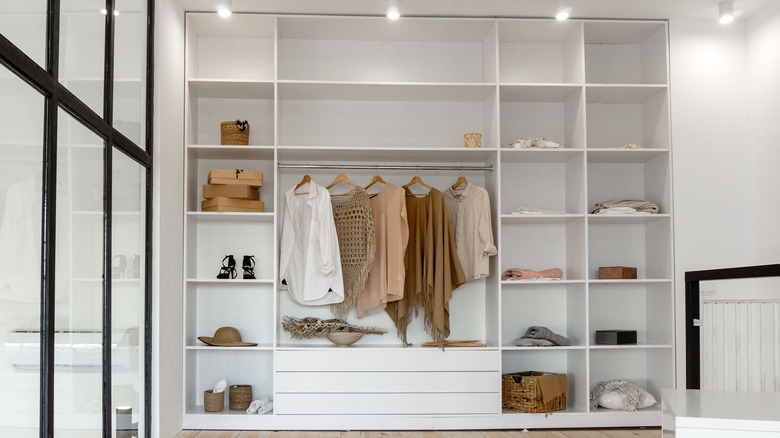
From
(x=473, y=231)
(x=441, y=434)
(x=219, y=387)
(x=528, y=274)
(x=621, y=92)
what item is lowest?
(x=441, y=434)

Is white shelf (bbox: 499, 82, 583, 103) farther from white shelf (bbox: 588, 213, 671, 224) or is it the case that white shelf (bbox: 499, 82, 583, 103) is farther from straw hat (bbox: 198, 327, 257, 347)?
straw hat (bbox: 198, 327, 257, 347)

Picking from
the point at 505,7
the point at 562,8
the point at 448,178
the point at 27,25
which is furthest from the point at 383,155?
the point at 27,25

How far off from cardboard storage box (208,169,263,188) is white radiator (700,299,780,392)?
263 cm

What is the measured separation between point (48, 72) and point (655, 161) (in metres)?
3.74

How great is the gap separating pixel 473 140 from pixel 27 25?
2966mm

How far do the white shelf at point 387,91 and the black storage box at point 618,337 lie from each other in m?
1.68

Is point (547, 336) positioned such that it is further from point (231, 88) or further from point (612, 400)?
point (231, 88)

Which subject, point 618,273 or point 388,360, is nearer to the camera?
point 388,360

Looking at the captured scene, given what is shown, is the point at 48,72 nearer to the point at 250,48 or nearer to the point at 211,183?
the point at 211,183

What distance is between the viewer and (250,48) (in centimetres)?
503

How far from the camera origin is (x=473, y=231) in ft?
15.4

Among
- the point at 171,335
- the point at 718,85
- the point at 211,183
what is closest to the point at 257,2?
the point at 211,183

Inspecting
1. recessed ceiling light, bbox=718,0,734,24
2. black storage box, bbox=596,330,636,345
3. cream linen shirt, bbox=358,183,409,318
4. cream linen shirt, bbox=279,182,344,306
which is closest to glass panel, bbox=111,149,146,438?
cream linen shirt, bbox=279,182,344,306

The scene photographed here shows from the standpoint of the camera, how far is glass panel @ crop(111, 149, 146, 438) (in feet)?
10.7
